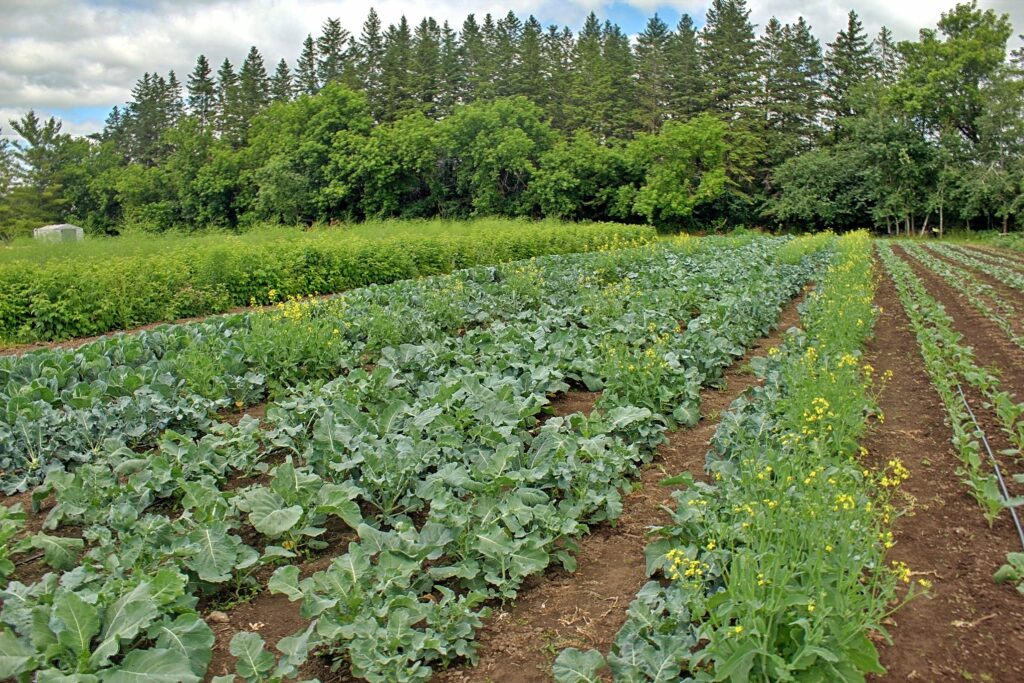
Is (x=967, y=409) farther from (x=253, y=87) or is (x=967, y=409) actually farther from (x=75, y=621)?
(x=253, y=87)

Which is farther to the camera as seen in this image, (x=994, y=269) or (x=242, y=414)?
(x=994, y=269)

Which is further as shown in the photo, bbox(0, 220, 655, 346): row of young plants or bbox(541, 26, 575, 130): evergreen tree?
bbox(541, 26, 575, 130): evergreen tree

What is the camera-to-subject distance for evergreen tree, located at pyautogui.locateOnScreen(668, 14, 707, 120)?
48.1 metres

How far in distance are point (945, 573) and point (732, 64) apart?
50501 millimetres

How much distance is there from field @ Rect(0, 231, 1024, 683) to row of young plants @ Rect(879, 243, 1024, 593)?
0.05 meters

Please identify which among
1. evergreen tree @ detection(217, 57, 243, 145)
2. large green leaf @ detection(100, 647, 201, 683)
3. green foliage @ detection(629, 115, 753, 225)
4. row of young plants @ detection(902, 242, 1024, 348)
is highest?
evergreen tree @ detection(217, 57, 243, 145)

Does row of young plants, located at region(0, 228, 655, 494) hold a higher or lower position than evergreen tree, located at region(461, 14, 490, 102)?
lower

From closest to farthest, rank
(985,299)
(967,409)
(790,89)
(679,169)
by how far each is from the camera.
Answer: (967,409)
(985,299)
(679,169)
(790,89)

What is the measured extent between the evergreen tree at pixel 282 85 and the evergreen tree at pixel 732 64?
33143 millimetres

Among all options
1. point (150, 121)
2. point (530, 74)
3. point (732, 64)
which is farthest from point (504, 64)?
point (150, 121)

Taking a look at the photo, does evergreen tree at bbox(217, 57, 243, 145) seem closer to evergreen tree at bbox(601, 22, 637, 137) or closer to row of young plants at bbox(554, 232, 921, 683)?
evergreen tree at bbox(601, 22, 637, 137)

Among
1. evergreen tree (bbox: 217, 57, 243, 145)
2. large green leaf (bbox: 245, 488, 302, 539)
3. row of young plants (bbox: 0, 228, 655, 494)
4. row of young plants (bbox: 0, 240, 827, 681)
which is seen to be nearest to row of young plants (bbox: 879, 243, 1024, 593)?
row of young plants (bbox: 0, 240, 827, 681)

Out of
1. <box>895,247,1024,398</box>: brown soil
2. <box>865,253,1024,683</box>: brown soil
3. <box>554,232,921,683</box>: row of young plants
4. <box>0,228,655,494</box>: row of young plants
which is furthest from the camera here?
<box>895,247,1024,398</box>: brown soil

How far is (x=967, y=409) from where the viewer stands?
6.09 meters
